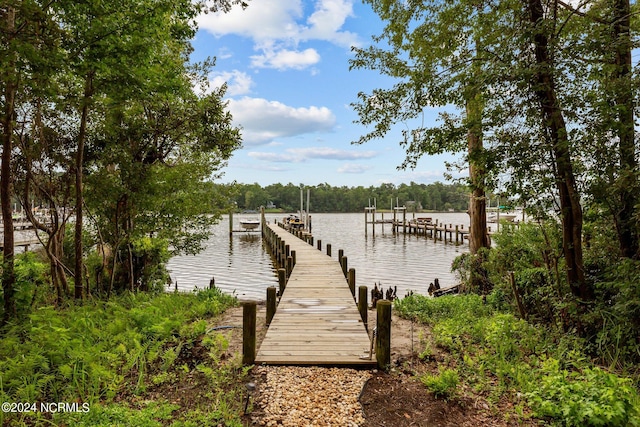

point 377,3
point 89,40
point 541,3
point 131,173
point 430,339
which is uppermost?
point 377,3

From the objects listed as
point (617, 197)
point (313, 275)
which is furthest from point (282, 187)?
point (617, 197)

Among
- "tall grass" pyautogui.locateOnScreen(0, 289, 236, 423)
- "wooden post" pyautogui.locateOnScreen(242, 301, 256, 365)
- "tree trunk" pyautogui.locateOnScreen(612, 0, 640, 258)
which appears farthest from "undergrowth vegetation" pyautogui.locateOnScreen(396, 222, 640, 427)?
"tall grass" pyautogui.locateOnScreen(0, 289, 236, 423)

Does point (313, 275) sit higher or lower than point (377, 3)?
lower

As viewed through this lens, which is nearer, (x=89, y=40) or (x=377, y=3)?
(x=89, y=40)

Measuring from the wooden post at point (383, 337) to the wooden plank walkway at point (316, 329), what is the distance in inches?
4.9

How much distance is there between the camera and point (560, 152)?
174 inches

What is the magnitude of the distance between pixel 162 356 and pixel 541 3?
22.6 feet

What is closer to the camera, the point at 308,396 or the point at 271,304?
the point at 308,396

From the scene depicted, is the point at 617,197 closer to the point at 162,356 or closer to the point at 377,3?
the point at 162,356

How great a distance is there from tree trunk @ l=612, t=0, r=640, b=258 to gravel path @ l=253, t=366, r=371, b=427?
3.71 metres

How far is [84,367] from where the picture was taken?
387 centimetres

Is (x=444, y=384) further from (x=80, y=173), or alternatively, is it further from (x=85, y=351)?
(x=80, y=173)

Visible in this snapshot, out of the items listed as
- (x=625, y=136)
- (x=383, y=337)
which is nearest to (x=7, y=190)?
(x=383, y=337)

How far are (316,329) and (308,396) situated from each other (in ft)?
6.34
